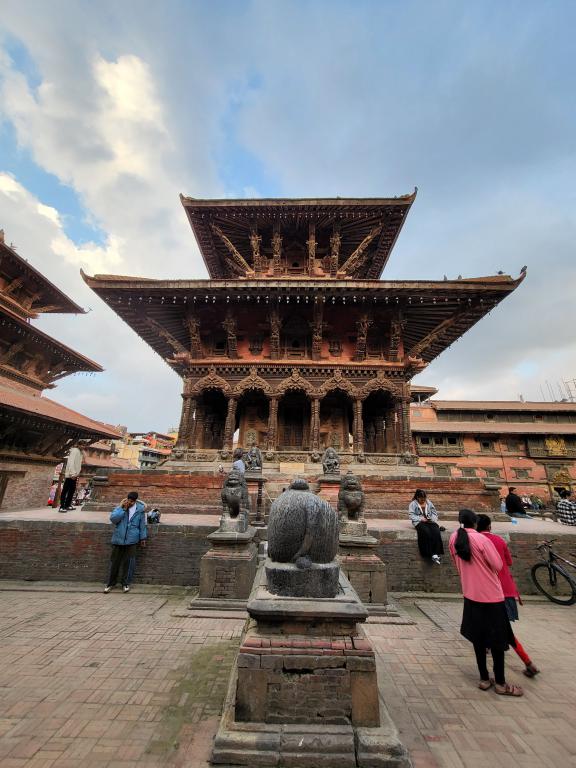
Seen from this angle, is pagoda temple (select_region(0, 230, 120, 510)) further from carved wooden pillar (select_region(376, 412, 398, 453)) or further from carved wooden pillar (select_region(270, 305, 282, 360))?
carved wooden pillar (select_region(376, 412, 398, 453))

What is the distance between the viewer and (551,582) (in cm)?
622

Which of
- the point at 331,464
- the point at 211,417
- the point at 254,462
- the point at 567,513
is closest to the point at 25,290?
the point at 211,417

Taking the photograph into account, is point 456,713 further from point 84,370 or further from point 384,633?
point 84,370

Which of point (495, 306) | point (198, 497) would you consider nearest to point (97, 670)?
point (198, 497)

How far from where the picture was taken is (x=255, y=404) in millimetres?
15781

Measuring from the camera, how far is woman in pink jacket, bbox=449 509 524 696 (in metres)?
3.26

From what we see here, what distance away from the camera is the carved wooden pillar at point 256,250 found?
15.6m

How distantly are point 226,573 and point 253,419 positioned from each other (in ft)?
33.9

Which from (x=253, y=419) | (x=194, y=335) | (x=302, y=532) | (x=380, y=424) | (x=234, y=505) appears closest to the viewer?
(x=302, y=532)

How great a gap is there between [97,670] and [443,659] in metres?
3.84

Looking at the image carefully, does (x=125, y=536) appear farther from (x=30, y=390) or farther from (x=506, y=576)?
(x=30, y=390)

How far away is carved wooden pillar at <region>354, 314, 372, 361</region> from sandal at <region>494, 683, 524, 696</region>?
11.9 meters

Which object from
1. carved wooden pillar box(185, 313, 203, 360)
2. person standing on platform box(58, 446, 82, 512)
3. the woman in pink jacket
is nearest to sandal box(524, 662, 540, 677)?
the woman in pink jacket

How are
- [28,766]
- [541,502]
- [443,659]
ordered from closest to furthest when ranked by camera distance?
[28,766]
[443,659]
[541,502]
